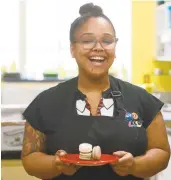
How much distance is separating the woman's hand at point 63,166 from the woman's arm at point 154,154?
173mm

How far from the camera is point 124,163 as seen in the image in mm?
975

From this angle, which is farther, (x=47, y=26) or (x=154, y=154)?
(x=47, y=26)

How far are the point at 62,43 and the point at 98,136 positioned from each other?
6.54 feet

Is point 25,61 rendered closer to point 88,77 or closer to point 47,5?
point 47,5

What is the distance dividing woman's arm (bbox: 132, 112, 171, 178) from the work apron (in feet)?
0.08

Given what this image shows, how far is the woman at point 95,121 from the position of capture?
1.05 meters

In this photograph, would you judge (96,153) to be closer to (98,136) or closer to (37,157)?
(98,136)

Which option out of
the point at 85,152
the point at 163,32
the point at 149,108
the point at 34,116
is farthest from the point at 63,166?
the point at 163,32

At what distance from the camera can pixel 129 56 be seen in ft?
9.82

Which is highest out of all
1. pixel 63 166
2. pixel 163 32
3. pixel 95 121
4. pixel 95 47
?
pixel 163 32

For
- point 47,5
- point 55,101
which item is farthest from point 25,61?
point 55,101

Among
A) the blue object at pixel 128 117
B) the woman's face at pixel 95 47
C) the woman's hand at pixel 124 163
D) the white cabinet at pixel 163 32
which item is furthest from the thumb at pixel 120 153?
the white cabinet at pixel 163 32

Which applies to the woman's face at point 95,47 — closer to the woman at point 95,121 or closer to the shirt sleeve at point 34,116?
the woman at point 95,121

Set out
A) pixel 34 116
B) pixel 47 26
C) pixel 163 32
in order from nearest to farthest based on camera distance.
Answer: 1. pixel 34 116
2. pixel 163 32
3. pixel 47 26
